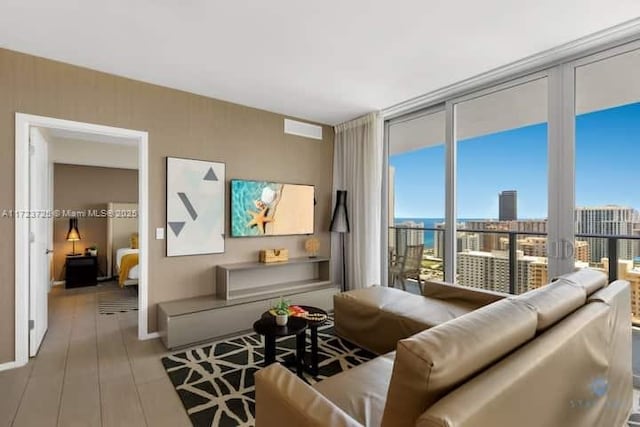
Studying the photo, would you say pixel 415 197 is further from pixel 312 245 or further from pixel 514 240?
pixel 312 245

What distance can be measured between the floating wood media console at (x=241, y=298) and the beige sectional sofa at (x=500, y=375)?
1850mm

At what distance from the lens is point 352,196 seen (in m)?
4.36

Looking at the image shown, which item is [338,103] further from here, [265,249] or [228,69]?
[265,249]

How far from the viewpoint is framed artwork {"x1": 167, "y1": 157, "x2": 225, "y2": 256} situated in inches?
129

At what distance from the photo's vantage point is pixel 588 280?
5.93ft

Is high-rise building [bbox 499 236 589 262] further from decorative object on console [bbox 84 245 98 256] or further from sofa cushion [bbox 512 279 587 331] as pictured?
decorative object on console [bbox 84 245 98 256]

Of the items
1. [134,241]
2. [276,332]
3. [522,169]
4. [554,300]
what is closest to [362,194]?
[522,169]

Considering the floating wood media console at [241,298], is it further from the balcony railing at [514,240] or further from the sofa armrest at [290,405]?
the sofa armrest at [290,405]

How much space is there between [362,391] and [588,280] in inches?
58.5

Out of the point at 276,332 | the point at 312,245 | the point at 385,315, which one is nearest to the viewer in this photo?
the point at 276,332

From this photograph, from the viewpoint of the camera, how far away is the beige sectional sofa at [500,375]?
34.4 inches

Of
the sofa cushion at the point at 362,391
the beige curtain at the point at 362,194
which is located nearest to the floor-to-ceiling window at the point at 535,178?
the beige curtain at the point at 362,194

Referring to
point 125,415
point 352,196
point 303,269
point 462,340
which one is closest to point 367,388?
point 462,340

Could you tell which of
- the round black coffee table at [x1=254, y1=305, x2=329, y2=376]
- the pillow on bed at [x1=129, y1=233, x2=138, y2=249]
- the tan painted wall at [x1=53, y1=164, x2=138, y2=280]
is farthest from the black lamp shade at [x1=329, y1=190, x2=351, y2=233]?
A: the tan painted wall at [x1=53, y1=164, x2=138, y2=280]
